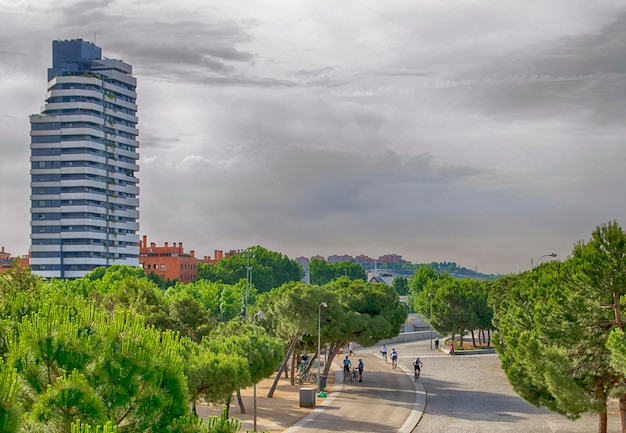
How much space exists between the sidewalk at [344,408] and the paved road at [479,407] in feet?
3.78

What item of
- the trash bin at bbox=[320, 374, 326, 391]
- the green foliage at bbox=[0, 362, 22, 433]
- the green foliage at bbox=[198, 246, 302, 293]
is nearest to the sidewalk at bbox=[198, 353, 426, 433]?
the trash bin at bbox=[320, 374, 326, 391]

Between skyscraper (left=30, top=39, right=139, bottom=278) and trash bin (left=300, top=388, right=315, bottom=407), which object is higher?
skyscraper (left=30, top=39, right=139, bottom=278)

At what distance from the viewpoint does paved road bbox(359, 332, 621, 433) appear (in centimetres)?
4069

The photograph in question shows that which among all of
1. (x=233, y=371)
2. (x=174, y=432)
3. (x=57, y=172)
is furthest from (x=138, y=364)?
(x=57, y=172)

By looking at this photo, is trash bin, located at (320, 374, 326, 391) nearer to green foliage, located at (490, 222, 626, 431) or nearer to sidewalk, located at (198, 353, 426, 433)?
sidewalk, located at (198, 353, 426, 433)

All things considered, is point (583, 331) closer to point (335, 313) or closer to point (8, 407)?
point (335, 313)

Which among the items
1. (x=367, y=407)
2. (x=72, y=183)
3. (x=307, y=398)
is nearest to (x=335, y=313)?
(x=307, y=398)

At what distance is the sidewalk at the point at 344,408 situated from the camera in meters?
40.8

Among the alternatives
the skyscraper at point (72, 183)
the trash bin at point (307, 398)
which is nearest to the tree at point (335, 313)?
the trash bin at point (307, 398)

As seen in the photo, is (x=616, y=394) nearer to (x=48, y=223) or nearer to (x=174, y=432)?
(x=174, y=432)

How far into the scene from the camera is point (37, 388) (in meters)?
16.6

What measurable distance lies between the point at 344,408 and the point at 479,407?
A: 7992mm

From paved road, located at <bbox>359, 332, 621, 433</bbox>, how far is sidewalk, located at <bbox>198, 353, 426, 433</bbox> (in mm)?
1151

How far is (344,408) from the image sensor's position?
47031 mm
